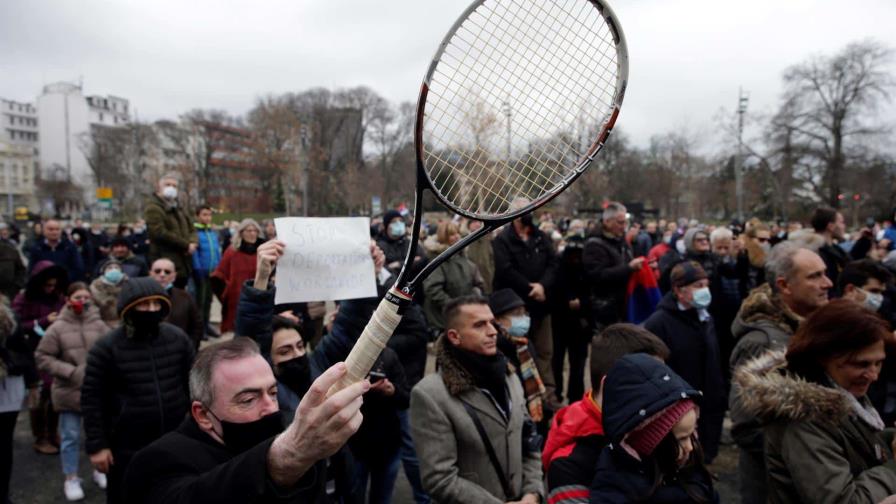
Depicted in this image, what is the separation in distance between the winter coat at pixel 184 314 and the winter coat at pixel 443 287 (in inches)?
90.3

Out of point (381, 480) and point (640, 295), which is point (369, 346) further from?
point (640, 295)

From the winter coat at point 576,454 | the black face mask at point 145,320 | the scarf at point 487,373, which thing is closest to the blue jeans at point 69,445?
the black face mask at point 145,320

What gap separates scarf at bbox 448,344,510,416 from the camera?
121 inches

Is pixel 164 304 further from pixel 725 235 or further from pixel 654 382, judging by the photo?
pixel 725 235

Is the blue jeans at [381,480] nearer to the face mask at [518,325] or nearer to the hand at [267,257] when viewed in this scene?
the face mask at [518,325]

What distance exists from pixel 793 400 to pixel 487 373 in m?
1.44

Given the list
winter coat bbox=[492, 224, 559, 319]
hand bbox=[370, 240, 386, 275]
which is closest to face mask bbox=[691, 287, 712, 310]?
winter coat bbox=[492, 224, 559, 319]

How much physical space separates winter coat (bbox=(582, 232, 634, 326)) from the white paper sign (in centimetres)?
371

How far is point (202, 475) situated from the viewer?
146 cm

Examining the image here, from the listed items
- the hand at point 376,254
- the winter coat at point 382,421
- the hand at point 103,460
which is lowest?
the hand at point 103,460

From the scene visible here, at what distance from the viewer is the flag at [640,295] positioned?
239 inches

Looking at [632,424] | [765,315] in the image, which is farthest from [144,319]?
[765,315]

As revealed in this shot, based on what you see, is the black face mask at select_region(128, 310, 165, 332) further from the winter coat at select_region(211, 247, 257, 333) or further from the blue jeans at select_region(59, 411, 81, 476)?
the winter coat at select_region(211, 247, 257, 333)

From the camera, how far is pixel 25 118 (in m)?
108
